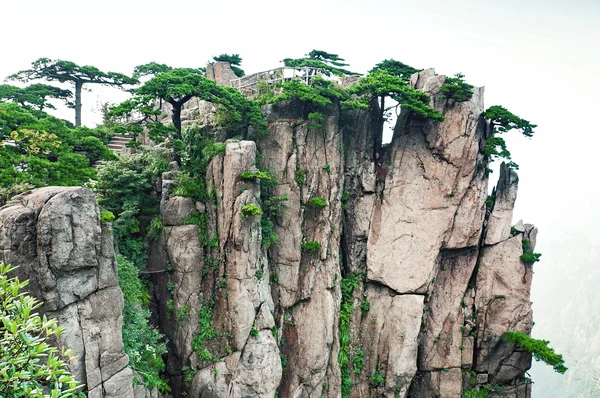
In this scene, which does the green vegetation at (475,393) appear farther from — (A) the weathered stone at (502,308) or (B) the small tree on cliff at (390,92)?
(B) the small tree on cliff at (390,92)

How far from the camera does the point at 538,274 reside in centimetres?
19888

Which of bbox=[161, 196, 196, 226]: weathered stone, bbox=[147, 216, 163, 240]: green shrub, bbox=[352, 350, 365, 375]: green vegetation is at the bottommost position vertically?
bbox=[352, 350, 365, 375]: green vegetation

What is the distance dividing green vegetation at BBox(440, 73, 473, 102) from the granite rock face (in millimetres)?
17662

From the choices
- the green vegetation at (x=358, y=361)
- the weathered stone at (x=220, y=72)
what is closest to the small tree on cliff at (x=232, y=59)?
the weathered stone at (x=220, y=72)

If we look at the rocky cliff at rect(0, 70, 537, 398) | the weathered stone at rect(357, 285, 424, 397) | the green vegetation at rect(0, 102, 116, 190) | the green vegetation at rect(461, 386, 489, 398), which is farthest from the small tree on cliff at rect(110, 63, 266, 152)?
the green vegetation at rect(461, 386, 489, 398)

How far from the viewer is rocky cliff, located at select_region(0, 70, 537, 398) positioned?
55.2 feet

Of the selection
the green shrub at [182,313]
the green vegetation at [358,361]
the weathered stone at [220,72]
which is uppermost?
the weathered stone at [220,72]

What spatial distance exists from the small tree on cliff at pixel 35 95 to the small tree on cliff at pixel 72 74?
77cm

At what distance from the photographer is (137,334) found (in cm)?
1392

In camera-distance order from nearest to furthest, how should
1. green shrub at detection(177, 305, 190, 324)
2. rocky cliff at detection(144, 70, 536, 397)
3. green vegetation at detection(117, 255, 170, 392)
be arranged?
green vegetation at detection(117, 255, 170, 392), green shrub at detection(177, 305, 190, 324), rocky cliff at detection(144, 70, 536, 397)

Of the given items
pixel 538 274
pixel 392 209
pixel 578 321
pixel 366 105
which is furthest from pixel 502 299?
pixel 538 274

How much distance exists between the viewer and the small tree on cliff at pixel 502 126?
2017cm

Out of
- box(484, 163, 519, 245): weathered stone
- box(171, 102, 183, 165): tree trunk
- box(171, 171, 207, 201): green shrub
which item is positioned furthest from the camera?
box(484, 163, 519, 245): weathered stone

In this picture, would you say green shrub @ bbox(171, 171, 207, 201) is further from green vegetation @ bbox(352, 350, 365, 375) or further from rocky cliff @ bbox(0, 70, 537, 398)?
green vegetation @ bbox(352, 350, 365, 375)
